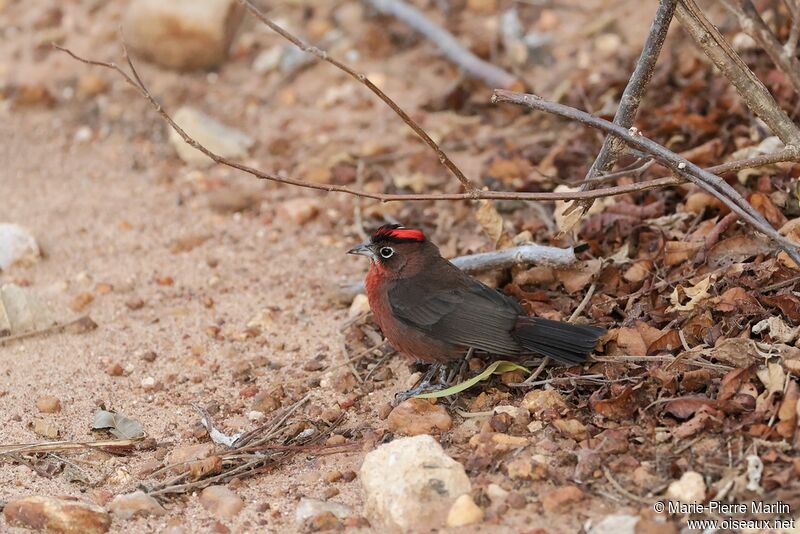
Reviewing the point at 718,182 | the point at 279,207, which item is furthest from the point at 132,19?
the point at 718,182

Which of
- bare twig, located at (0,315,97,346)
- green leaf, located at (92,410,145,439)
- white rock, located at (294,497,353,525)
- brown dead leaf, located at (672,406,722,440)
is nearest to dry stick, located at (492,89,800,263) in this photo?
brown dead leaf, located at (672,406,722,440)

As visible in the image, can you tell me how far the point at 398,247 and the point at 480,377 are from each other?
0.98m

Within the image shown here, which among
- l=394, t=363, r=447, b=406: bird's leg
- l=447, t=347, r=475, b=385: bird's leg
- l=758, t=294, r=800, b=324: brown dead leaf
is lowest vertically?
l=394, t=363, r=447, b=406: bird's leg

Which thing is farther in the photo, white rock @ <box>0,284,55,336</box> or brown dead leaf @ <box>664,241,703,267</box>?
white rock @ <box>0,284,55,336</box>

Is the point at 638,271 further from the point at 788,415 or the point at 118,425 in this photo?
the point at 118,425

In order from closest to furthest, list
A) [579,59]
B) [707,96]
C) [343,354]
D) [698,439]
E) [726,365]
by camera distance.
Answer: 1. [698,439]
2. [726,365]
3. [343,354]
4. [707,96]
5. [579,59]

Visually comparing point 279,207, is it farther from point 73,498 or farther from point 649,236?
point 73,498

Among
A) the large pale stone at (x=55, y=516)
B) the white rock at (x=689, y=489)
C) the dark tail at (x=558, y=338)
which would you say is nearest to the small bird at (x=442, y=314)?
the dark tail at (x=558, y=338)

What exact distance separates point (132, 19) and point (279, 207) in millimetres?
2585

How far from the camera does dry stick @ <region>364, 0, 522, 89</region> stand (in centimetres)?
750

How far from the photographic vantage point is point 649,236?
540 cm

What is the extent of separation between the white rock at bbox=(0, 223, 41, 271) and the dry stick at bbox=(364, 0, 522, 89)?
356 centimetres

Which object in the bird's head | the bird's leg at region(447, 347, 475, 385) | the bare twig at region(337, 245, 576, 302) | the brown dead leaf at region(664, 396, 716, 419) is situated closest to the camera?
the brown dead leaf at region(664, 396, 716, 419)

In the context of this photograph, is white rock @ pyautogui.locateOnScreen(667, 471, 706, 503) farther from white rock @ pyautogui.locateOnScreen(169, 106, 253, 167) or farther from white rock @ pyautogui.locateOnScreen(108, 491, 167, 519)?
white rock @ pyautogui.locateOnScreen(169, 106, 253, 167)
